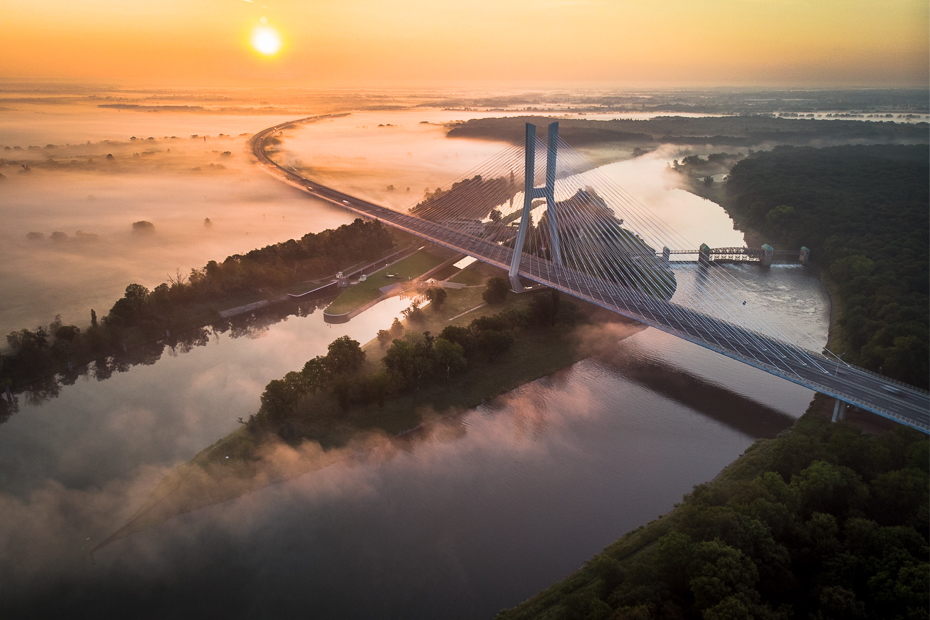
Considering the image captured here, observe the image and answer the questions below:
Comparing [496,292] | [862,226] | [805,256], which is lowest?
[496,292]

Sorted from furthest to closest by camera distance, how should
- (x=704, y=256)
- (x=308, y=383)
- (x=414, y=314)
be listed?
(x=704, y=256), (x=414, y=314), (x=308, y=383)

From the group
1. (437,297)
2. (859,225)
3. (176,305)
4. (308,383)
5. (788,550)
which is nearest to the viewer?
(788,550)

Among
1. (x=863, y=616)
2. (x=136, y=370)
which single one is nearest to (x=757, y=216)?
(x=863, y=616)

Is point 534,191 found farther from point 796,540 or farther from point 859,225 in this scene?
point 859,225

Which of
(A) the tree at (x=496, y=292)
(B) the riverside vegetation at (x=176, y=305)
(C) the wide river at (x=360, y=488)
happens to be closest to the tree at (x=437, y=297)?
(A) the tree at (x=496, y=292)

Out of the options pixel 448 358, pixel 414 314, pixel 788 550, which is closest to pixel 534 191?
pixel 414 314

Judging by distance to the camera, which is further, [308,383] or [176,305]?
[176,305]

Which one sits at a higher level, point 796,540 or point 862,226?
point 862,226
